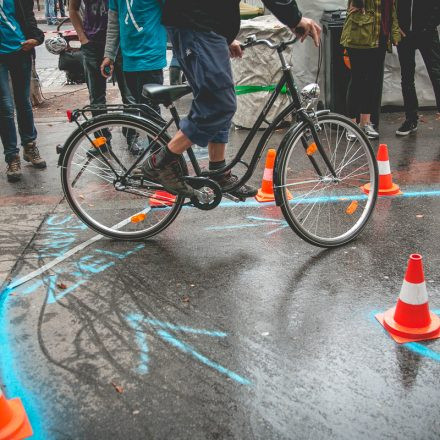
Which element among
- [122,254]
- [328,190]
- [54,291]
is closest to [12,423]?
[54,291]

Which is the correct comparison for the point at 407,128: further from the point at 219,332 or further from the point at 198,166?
the point at 219,332

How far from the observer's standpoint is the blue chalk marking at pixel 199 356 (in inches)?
110

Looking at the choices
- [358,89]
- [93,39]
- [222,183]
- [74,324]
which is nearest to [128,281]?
[74,324]

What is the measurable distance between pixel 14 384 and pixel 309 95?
2.49 metres

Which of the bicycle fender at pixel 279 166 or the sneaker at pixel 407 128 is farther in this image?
the sneaker at pixel 407 128

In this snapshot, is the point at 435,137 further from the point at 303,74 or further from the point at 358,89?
the point at 303,74

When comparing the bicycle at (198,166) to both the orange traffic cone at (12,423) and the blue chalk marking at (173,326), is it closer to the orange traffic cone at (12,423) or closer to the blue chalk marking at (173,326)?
the blue chalk marking at (173,326)

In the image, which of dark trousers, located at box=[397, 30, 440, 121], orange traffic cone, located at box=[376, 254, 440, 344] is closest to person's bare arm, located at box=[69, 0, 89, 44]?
Answer: dark trousers, located at box=[397, 30, 440, 121]

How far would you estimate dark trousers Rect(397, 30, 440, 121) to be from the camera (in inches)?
253

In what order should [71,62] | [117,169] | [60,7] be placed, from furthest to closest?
[60,7] → [71,62] → [117,169]

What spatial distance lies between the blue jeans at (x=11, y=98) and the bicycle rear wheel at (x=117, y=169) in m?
1.46

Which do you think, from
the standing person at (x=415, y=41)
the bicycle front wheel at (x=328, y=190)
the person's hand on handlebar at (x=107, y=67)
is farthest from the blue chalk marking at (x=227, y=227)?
the standing person at (x=415, y=41)

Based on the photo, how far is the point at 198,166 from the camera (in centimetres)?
416

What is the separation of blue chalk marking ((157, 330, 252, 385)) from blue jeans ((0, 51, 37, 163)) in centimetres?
349
